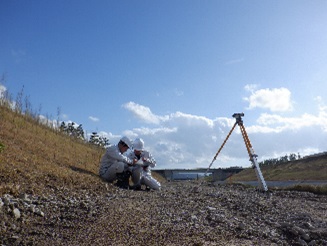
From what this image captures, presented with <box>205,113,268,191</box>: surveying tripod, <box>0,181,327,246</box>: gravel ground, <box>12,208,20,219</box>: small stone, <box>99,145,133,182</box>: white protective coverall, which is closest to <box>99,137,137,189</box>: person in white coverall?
<box>99,145,133,182</box>: white protective coverall

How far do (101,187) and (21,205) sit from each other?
321 cm

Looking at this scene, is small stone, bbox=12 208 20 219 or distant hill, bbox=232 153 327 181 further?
distant hill, bbox=232 153 327 181

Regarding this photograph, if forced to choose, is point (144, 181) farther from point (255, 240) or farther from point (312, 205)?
point (255, 240)

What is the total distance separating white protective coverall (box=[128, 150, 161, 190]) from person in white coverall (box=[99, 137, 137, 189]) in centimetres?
20

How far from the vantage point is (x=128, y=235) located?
13.8 feet

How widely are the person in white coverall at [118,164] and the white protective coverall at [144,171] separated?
20cm

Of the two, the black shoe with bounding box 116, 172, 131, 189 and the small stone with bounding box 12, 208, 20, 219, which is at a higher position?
the black shoe with bounding box 116, 172, 131, 189

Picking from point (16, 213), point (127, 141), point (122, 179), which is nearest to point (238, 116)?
point (127, 141)

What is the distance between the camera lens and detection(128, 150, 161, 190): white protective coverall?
31.4 feet

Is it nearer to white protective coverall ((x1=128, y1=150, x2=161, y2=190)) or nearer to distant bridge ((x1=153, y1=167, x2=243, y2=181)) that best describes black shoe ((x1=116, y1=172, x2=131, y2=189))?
white protective coverall ((x1=128, y1=150, x2=161, y2=190))

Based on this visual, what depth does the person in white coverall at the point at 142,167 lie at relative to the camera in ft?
31.4

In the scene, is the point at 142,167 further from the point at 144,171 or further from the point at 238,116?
the point at 238,116

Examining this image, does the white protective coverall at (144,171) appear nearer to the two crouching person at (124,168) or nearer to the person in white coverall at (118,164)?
the two crouching person at (124,168)

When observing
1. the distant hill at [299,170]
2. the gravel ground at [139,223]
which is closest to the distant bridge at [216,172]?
the distant hill at [299,170]
